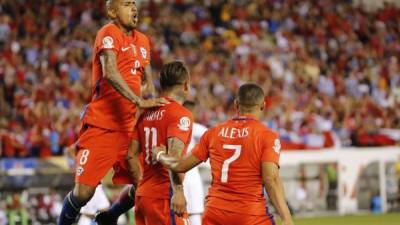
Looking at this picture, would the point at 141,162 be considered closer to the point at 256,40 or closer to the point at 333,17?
the point at 256,40

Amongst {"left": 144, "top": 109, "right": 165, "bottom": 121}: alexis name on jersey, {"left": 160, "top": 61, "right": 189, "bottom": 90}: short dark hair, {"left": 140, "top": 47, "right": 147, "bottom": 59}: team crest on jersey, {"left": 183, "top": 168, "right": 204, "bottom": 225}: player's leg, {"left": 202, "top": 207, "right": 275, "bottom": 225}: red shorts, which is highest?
{"left": 140, "top": 47, "right": 147, "bottom": 59}: team crest on jersey

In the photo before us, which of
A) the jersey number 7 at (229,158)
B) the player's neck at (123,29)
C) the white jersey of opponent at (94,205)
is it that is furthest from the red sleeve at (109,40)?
the white jersey of opponent at (94,205)

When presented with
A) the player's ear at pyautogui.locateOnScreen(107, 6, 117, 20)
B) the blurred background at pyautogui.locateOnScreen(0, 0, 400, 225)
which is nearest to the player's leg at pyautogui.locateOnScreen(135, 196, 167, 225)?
the player's ear at pyautogui.locateOnScreen(107, 6, 117, 20)

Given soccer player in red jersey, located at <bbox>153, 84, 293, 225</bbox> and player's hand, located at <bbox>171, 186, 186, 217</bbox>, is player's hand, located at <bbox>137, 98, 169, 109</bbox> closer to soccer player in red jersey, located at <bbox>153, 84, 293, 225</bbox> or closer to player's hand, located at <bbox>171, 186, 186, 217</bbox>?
soccer player in red jersey, located at <bbox>153, 84, 293, 225</bbox>

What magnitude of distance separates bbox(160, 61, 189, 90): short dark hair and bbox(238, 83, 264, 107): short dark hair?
0.60m

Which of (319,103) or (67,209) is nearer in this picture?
(67,209)

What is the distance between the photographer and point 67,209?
8.18m

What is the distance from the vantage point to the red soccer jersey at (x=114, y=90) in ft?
26.5

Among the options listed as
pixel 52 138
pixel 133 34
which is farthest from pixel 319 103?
pixel 133 34

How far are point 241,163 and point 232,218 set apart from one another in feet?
1.44

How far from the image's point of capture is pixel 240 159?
6945 millimetres

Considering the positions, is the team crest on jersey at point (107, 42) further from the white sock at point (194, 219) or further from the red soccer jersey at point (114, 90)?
the white sock at point (194, 219)

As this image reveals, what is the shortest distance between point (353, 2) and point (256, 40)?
6.49 meters

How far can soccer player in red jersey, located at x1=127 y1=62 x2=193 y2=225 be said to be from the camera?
7.29 metres
